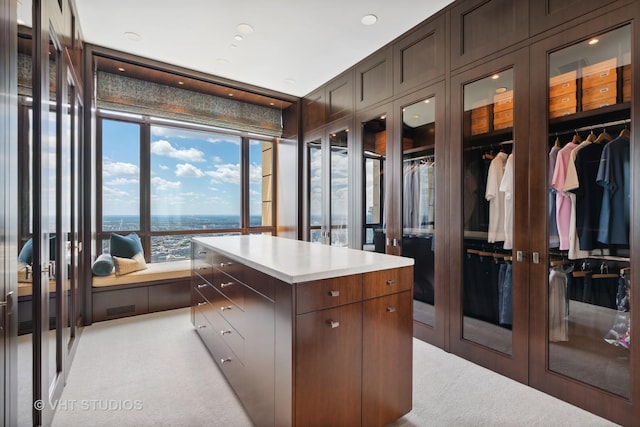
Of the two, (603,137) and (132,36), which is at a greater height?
(132,36)

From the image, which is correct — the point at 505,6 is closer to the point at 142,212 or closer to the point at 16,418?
the point at 16,418

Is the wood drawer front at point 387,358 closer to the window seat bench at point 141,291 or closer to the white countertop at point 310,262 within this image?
the white countertop at point 310,262

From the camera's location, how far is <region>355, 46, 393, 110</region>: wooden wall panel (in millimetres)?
3428

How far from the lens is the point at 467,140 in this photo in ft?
8.88

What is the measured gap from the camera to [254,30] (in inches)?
126

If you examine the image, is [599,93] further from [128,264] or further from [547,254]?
[128,264]

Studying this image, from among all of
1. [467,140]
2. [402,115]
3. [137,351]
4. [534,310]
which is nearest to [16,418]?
[137,351]

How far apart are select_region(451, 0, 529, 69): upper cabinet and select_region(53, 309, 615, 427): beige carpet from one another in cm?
251

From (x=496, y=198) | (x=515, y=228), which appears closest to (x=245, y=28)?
(x=496, y=198)

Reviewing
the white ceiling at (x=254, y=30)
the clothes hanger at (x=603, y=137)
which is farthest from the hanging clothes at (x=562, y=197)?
the white ceiling at (x=254, y=30)

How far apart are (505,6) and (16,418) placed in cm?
376

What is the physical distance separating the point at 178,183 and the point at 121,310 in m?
1.95

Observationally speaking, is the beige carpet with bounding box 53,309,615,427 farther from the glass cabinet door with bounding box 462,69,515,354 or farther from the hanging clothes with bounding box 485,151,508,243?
the hanging clothes with bounding box 485,151,508,243

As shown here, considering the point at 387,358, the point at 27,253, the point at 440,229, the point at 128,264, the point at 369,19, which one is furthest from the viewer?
the point at 128,264
